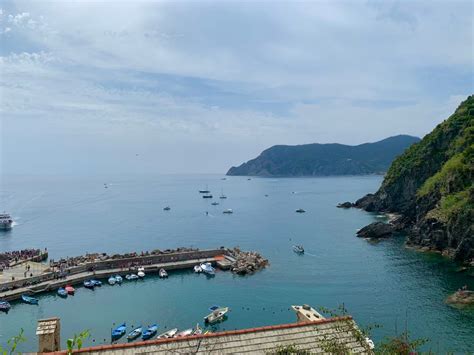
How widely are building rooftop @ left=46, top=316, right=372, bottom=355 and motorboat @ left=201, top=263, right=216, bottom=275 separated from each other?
45.9 meters

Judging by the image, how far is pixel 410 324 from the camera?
39.4 metres

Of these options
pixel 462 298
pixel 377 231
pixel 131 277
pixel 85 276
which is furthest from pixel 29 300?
pixel 377 231

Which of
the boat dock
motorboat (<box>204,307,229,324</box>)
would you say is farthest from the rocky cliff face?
motorboat (<box>204,307,229,324</box>)

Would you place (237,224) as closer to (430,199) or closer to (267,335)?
(430,199)

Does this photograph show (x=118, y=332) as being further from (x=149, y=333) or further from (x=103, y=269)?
(x=103, y=269)

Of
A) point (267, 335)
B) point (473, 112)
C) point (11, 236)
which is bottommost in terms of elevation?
point (11, 236)

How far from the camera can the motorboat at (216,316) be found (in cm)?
4169

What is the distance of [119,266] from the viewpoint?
62062 mm

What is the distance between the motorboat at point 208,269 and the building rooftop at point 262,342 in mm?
45882

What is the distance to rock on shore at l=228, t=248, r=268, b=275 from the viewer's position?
6055cm

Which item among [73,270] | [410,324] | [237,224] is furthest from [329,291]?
[237,224]

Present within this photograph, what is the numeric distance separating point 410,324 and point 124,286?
35748 millimetres

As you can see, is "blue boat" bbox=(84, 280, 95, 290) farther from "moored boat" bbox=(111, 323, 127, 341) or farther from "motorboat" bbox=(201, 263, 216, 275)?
"moored boat" bbox=(111, 323, 127, 341)

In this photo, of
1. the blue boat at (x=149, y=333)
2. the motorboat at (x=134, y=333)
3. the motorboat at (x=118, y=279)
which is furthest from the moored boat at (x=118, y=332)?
the motorboat at (x=118, y=279)
